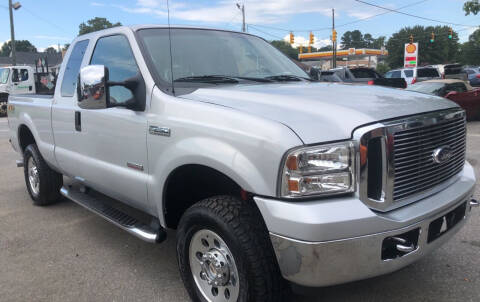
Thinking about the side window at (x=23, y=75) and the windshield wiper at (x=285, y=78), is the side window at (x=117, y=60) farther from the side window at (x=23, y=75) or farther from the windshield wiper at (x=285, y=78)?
the side window at (x=23, y=75)

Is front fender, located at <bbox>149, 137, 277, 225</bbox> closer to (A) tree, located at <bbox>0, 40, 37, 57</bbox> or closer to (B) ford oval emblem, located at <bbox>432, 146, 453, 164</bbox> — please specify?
(B) ford oval emblem, located at <bbox>432, 146, 453, 164</bbox>

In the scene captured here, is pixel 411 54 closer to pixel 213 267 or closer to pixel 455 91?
pixel 455 91

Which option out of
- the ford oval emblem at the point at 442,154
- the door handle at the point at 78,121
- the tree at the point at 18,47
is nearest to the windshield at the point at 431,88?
the ford oval emblem at the point at 442,154

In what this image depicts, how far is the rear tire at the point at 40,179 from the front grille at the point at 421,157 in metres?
4.13

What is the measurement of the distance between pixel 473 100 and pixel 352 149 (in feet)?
40.8

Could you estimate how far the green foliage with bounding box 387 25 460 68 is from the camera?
8131 centimetres

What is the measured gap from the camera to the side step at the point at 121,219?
3086 mm

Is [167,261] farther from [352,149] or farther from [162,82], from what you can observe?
[352,149]

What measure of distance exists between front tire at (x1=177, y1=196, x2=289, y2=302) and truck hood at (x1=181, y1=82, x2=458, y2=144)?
565 mm

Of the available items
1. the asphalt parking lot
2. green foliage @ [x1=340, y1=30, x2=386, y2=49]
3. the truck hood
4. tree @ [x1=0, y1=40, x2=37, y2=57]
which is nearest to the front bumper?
the truck hood

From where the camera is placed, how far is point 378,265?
2.17 meters

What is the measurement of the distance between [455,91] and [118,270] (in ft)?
38.4

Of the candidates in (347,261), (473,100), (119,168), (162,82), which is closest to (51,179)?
(119,168)

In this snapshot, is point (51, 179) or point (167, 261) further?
point (51, 179)
